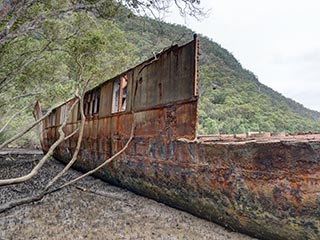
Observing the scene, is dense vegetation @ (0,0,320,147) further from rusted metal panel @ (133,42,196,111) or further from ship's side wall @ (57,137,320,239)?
ship's side wall @ (57,137,320,239)

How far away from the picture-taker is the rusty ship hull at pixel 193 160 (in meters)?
3.01

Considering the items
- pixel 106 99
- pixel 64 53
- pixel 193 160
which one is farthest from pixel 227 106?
pixel 193 160

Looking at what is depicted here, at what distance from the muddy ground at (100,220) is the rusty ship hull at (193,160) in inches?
9.4

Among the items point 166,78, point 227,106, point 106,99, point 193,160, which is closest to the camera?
point 193,160

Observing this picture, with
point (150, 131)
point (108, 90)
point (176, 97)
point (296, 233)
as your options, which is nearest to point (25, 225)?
point (150, 131)

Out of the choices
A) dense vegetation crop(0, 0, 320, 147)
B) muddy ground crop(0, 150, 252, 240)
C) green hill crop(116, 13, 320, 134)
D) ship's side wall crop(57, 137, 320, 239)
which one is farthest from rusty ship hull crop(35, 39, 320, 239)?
green hill crop(116, 13, 320, 134)

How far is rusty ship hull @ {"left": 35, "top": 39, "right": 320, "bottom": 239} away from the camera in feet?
9.86

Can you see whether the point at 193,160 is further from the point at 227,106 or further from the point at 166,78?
the point at 227,106

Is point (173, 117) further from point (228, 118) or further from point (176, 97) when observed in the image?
point (228, 118)

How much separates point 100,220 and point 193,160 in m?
→ 1.73

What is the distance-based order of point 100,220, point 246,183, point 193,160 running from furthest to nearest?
point 100,220 < point 193,160 < point 246,183

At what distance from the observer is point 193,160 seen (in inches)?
167

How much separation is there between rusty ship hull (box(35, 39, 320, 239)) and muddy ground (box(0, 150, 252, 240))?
240mm

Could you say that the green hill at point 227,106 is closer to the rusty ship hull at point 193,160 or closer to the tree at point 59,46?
the tree at point 59,46
